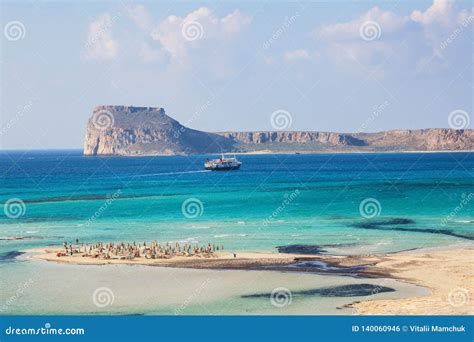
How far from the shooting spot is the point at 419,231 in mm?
50156

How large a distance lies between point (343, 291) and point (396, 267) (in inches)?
243

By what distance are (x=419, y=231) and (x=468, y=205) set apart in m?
20.8

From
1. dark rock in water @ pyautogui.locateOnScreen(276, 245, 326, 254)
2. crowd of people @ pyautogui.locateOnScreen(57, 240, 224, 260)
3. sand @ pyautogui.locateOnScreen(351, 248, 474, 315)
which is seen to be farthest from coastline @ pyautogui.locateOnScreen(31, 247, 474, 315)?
dark rock in water @ pyautogui.locateOnScreen(276, 245, 326, 254)

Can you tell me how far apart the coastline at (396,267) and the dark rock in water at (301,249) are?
115 centimetres

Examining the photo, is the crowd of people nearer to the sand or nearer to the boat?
the sand

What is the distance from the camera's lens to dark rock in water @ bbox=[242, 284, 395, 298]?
1187 inches

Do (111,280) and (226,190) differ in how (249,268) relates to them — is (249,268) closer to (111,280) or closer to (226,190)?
(111,280)

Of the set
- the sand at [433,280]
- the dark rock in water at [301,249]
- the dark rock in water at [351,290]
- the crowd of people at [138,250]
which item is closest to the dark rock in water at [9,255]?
the crowd of people at [138,250]

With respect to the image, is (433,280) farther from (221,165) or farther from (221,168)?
(221,165)

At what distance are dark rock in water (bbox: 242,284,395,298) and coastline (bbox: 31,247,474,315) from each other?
1.26 m

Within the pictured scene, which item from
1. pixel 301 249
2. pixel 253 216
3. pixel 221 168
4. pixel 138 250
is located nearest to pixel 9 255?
pixel 138 250

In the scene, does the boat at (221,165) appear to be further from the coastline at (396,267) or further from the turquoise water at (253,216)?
the coastline at (396,267)

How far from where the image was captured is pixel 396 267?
117 ft

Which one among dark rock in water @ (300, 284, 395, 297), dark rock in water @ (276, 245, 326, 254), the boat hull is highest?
the boat hull
